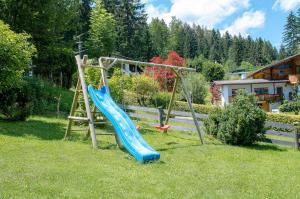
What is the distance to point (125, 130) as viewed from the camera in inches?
415

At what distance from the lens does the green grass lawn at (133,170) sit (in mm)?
6762

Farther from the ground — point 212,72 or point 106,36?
point 106,36

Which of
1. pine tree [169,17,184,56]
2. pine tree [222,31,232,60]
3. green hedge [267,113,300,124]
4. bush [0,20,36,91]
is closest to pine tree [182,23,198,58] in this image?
pine tree [169,17,184,56]

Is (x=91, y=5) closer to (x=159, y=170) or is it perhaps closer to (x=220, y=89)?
(x=220, y=89)

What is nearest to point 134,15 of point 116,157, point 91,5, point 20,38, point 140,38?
point 140,38

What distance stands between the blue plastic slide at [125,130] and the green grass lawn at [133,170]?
0.26m

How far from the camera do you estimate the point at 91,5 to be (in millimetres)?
60969

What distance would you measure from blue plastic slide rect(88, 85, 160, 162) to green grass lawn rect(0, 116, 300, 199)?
256 millimetres

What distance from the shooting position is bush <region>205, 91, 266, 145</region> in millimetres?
12922

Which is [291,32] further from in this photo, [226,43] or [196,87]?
[196,87]

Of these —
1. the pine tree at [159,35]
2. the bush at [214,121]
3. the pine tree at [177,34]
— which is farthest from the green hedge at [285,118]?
the pine tree at [177,34]

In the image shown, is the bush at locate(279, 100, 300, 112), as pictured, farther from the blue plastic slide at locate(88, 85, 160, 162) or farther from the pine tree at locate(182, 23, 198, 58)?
the pine tree at locate(182, 23, 198, 58)

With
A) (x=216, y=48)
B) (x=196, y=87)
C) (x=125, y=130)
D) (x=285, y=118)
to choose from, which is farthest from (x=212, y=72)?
(x=216, y=48)

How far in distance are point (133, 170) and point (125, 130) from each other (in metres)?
2.24
